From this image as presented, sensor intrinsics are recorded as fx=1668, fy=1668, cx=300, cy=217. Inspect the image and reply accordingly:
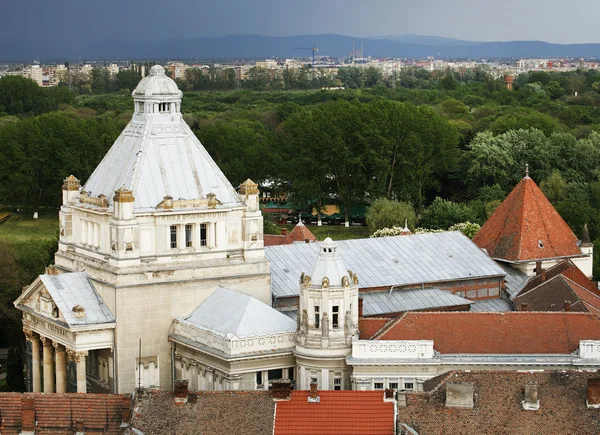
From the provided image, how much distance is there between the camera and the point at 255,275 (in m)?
82.5

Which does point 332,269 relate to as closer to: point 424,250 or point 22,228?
point 424,250

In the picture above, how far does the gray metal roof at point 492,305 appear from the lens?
293 feet

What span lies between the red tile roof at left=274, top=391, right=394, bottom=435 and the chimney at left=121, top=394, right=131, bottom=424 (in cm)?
634

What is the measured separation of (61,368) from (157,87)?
48.4 feet

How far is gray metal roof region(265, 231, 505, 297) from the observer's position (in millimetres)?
87562

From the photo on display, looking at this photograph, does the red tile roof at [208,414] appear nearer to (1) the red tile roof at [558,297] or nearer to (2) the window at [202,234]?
(2) the window at [202,234]

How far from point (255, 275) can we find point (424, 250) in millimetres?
13125

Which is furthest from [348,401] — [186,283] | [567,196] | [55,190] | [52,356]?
[55,190]

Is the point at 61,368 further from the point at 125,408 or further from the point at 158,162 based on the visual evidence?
the point at 125,408

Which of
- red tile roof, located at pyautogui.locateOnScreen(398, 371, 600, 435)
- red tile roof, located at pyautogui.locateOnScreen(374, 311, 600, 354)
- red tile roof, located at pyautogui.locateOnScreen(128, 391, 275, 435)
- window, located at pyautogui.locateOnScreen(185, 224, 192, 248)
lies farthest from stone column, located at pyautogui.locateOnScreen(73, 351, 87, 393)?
red tile roof, located at pyautogui.locateOnScreen(398, 371, 600, 435)

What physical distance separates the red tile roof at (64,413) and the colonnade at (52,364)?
8693 millimetres

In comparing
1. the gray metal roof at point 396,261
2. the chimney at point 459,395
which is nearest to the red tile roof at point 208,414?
the chimney at point 459,395

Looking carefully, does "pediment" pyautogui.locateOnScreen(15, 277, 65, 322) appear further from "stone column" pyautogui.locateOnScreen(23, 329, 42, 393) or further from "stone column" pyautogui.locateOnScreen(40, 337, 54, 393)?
"stone column" pyautogui.locateOnScreen(40, 337, 54, 393)

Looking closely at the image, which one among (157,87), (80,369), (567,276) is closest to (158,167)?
(157,87)
